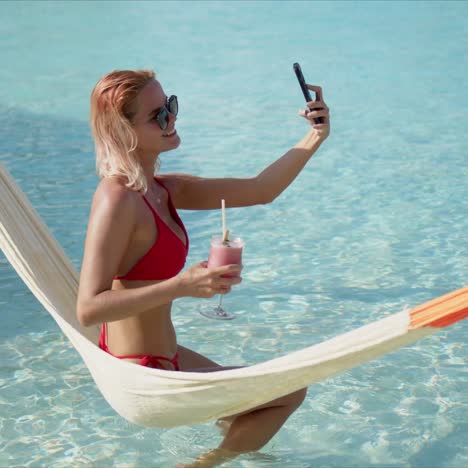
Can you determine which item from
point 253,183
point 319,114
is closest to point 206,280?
point 253,183

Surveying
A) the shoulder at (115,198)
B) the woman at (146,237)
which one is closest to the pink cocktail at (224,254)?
the woman at (146,237)

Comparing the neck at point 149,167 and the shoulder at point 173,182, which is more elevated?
the neck at point 149,167

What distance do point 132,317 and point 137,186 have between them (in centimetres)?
42

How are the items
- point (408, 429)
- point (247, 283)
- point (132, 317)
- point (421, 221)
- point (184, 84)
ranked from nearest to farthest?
point (132, 317)
point (408, 429)
point (247, 283)
point (421, 221)
point (184, 84)

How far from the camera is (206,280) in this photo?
9.09 ft

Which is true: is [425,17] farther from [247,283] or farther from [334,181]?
[247,283]

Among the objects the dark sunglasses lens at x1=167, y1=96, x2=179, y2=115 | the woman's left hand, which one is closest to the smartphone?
the woman's left hand

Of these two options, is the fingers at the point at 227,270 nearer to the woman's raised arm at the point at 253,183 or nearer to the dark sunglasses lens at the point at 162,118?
the dark sunglasses lens at the point at 162,118

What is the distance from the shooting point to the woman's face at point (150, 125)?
10.1 feet

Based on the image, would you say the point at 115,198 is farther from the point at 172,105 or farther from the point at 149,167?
the point at 172,105

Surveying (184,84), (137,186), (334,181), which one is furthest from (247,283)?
(184,84)

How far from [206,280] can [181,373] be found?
282mm

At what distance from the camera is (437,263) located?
565cm

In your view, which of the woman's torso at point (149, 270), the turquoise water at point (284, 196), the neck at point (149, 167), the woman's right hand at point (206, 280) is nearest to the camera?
the woman's right hand at point (206, 280)
